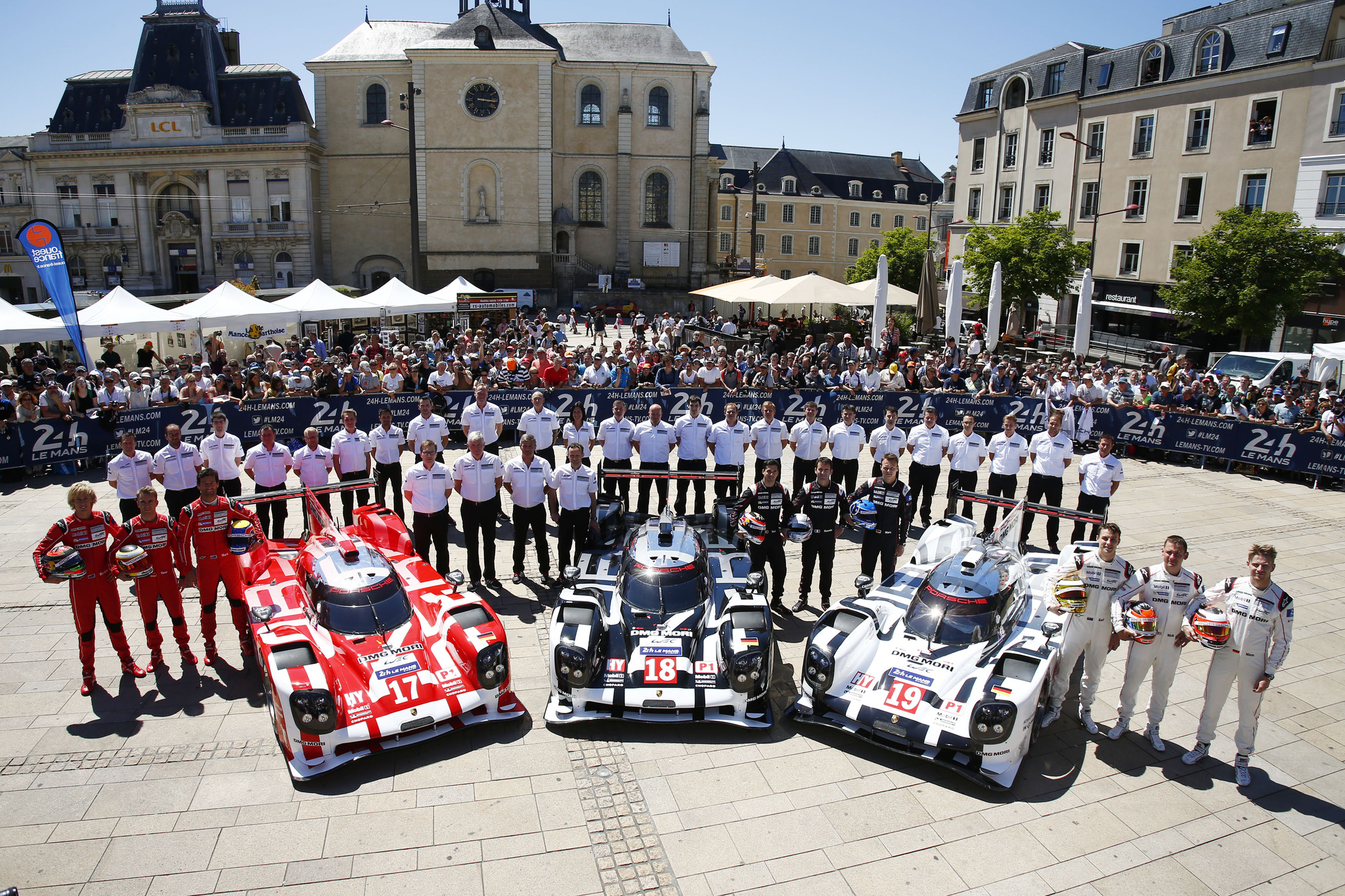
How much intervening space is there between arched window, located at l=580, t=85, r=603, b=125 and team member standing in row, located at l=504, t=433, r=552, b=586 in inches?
1681

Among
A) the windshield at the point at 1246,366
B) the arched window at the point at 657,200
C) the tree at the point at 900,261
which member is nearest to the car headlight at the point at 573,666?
the windshield at the point at 1246,366

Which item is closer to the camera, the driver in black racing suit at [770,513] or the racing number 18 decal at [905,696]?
the racing number 18 decal at [905,696]

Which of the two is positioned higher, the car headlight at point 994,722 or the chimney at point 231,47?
the chimney at point 231,47

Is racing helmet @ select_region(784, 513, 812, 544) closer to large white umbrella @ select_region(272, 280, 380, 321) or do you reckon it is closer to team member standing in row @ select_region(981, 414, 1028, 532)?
team member standing in row @ select_region(981, 414, 1028, 532)

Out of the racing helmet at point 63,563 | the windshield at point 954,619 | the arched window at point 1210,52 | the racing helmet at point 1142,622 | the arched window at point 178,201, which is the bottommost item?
the windshield at point 954,619

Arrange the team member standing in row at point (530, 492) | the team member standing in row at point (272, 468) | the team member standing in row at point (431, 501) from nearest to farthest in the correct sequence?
1. the team member standing in row at point (431, 501)
2. the team member standing in row at point (530, 492)
3. the team member standing in row at point (272, 468)

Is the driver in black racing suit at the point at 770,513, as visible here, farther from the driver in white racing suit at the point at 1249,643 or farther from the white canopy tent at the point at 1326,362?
the white canopy tent at the point at 1326,362

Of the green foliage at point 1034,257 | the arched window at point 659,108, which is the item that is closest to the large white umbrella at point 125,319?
the green foliage at point 1034,257

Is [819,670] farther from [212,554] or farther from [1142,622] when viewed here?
[212,554]

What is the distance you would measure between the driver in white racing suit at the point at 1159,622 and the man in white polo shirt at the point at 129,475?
1081cm

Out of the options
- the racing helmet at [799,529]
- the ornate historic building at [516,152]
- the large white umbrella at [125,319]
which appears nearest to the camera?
the racing helmet at [799,529]

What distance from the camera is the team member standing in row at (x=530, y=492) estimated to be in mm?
10078

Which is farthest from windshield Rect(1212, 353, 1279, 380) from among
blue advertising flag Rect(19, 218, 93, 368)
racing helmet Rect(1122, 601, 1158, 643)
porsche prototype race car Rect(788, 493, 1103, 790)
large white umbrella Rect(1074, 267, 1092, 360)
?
blue advertising flag Rect(19, 218, 93, 368)

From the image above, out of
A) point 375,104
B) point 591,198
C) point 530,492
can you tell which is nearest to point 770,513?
point 530,492
